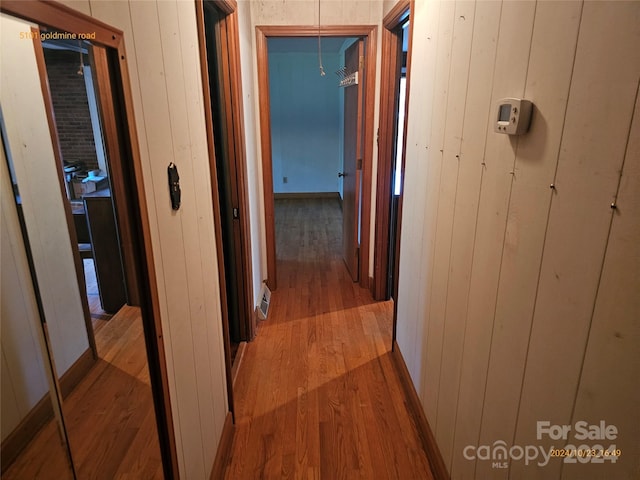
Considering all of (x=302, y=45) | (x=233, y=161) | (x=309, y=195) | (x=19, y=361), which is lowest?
(x=309, y=195)

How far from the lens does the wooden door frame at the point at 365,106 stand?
3.01 metres

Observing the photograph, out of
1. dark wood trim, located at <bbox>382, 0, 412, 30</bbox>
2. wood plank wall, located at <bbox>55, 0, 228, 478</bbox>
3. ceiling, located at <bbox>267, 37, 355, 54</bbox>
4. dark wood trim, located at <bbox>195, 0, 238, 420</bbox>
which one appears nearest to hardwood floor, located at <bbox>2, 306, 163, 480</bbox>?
wood plank wall, located at <bbox>55, 0, 228, 478</bbox>

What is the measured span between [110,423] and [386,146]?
106 inches

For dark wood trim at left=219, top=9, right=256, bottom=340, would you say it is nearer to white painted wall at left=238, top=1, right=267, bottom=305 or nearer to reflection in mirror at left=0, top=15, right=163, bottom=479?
white painted wall at left=238, top=1, right=267, bottom=305

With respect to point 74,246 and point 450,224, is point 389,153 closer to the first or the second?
point 450,224

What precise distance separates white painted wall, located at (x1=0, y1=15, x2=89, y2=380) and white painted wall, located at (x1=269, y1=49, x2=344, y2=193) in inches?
Result: 247

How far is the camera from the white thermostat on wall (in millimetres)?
988

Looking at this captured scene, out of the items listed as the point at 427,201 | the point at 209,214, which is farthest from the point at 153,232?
the point at 427,201

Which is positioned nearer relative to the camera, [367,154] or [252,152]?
[252,152]

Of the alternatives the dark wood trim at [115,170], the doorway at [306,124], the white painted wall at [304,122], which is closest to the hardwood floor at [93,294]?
the dark wood trim at [115,170]

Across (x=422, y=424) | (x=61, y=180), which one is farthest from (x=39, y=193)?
(x=422, y=424)

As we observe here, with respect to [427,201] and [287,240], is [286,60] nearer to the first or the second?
[287,240]

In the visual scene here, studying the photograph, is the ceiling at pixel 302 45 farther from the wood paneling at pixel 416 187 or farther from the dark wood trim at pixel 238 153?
the wood paneling at pixel 416 187

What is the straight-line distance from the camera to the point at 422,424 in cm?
200
